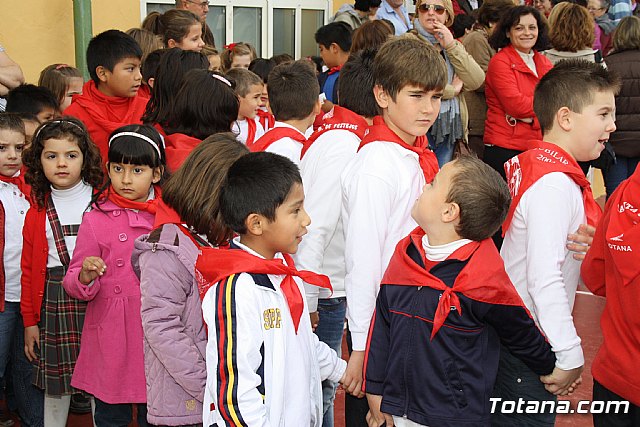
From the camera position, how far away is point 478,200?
2.55 m

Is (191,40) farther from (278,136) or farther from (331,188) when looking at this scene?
(331,188)

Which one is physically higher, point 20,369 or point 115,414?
point 115,414

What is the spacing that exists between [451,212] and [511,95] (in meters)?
3.87

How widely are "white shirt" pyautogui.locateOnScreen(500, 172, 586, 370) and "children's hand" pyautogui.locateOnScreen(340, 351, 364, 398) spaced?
637mm

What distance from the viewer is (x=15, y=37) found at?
6973mm

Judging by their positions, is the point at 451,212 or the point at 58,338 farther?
the point at 58,338

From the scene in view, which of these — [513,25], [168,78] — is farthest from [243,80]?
[513,25]

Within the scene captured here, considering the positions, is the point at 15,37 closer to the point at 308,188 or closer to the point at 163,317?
the point at 308,188

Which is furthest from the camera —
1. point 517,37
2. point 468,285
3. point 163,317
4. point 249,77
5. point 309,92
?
point 517,37

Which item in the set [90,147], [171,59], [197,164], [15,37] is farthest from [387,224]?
[15,37]

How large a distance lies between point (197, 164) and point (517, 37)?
416 centimetres

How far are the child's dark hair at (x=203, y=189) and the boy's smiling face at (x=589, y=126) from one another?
125 cm

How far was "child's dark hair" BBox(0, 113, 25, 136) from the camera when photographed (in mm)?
3953

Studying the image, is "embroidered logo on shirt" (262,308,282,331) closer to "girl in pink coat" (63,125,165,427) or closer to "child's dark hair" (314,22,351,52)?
"girl in pink coat" (63,125,165,427)
